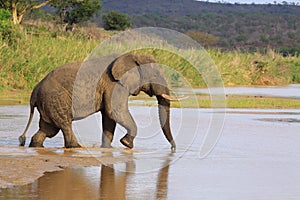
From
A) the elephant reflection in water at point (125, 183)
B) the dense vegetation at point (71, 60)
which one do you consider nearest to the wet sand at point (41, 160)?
the elephant reflection in water at point (125, 183)

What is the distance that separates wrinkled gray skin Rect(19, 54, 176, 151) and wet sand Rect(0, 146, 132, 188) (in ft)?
1.10

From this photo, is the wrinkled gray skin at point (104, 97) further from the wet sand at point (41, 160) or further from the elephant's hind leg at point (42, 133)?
the wet sand at point (41, 160)

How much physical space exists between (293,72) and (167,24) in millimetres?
64660

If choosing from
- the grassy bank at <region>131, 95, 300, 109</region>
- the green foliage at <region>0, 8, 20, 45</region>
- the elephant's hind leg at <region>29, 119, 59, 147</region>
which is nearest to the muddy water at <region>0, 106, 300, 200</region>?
the elephant's hind leg at <region>29, 119, 59, 147</region>

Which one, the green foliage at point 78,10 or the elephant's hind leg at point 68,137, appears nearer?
the elephant's hind leg at point 68,137

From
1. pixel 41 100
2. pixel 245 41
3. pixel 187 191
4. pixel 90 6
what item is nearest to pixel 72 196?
pixel 187 191

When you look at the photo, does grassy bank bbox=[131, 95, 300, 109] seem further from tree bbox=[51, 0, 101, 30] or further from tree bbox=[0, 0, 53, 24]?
tree bbox=[51, 0, 101, 30]

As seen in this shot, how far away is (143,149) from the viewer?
39.1ft

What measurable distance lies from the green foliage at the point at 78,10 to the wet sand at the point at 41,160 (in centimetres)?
3240

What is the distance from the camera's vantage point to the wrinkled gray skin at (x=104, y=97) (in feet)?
37.9

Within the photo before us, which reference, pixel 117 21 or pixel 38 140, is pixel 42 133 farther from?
pixel 117 21

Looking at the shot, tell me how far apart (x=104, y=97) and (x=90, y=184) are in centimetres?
311

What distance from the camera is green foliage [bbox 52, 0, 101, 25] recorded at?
145 ft

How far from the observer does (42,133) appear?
1169 cm
